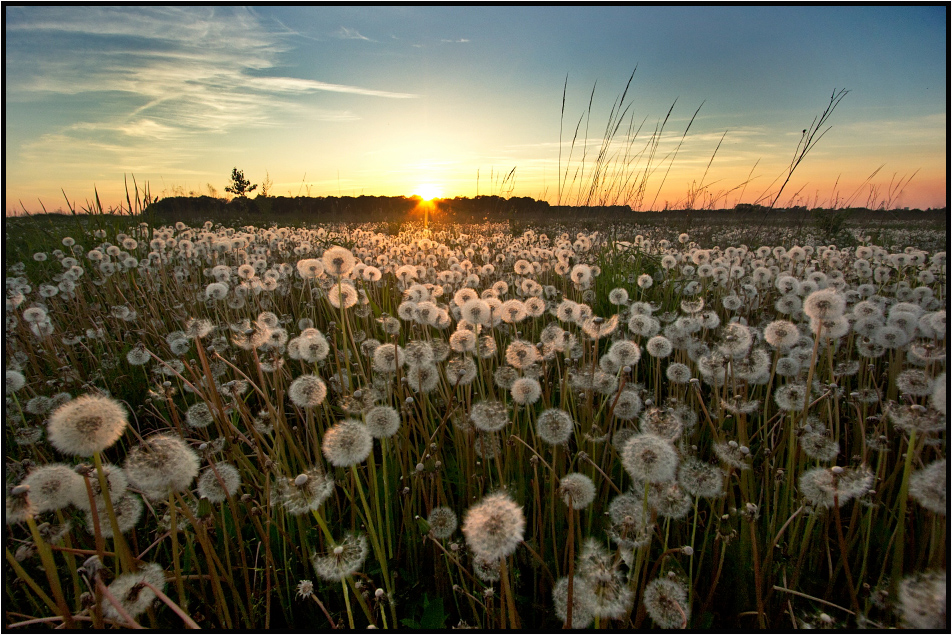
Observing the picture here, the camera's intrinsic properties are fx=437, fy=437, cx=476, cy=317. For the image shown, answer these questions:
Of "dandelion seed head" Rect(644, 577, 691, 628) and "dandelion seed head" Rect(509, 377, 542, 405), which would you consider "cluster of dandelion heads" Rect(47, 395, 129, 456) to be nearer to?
"dandelion seed head" Rect(509, 377, 542, 405)

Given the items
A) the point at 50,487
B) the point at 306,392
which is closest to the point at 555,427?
the point at 306,392

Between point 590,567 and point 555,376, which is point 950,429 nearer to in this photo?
point 590,567

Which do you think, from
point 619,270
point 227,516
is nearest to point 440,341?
point 227,516

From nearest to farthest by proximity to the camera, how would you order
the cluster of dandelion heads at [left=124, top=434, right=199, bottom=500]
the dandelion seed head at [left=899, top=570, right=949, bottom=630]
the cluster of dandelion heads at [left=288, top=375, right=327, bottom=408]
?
the dandelion seed head at [left=899, top=570, right=949, bottom=630] → the cluster of dandelion heads at [left=124, top=434, right=199, bottom=500] → the cluster of dandelion heads at [left=288, top=375, right=327, bottom=408]

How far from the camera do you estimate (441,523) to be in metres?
1.68

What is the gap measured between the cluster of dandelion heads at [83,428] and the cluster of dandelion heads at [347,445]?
589 mm

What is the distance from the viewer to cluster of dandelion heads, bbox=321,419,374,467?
1.48 meters

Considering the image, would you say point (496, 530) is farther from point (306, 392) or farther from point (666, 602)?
point (306, 392)

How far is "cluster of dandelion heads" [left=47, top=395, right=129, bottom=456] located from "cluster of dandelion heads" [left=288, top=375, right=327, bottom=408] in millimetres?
649

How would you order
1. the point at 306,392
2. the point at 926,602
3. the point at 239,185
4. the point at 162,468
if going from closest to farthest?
the point at 926,602
the point at 162,468
the point at 306,392
the point at 239,185

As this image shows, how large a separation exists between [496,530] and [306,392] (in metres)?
1.03

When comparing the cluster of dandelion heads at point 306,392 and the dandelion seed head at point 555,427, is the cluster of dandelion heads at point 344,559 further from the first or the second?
the dandelion seed head at point 555,427

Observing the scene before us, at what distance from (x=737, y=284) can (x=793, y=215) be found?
21.1 ft

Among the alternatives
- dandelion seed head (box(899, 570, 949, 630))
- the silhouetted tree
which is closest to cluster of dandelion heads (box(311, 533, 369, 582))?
dandelion seed head (box(899, 570, 949, 630))
